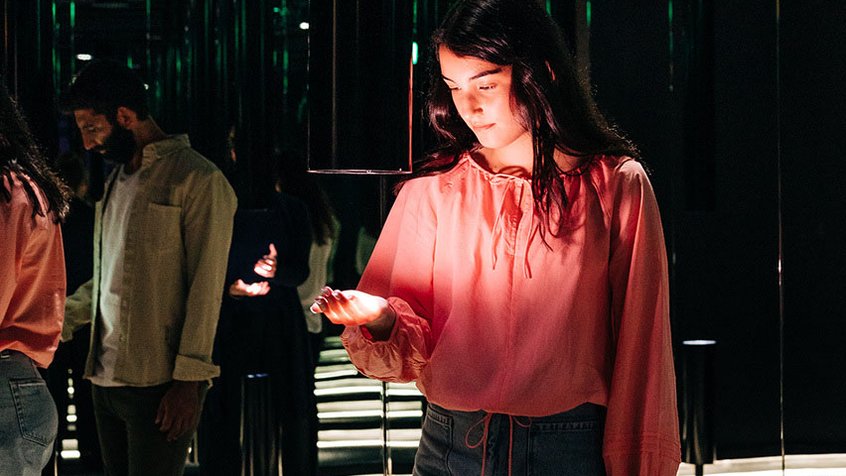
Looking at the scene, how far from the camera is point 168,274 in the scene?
3.39 meters

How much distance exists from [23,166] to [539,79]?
1.30 metres

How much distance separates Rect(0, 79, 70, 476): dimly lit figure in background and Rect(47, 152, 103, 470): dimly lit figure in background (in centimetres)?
103

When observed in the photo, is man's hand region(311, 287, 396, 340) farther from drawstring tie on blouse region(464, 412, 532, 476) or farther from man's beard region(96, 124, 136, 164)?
man's beard region(96, 124, 136, 164)

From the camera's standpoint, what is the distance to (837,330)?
14.8 feet

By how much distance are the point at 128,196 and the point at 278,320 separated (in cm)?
63

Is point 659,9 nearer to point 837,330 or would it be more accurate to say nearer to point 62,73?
point 837,330

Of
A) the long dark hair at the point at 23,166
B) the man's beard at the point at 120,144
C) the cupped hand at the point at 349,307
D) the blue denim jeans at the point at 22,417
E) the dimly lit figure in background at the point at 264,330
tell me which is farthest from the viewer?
the dimly lit figure in background at the point at 264,330

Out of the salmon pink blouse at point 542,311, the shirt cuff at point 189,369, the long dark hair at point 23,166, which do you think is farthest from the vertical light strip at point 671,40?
the long dark hair at point 23,166

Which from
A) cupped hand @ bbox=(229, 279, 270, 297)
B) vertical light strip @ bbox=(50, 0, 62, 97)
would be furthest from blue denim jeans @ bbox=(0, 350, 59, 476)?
vertical light strip @ bbox=(50, 0, 62, 97)

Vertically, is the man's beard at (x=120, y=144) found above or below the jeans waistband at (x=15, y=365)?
above

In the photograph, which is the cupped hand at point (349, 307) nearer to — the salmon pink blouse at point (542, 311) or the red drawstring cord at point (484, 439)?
the salmon pink blouse at point (542, 311)

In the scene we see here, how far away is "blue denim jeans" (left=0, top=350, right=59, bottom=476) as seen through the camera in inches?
91.5

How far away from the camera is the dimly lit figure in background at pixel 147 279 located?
3297mm

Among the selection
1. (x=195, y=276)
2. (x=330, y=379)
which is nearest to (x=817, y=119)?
(x=330, y=379)
